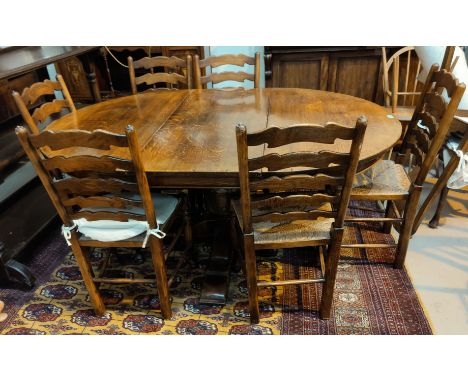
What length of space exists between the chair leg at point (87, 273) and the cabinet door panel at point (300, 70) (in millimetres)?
2540

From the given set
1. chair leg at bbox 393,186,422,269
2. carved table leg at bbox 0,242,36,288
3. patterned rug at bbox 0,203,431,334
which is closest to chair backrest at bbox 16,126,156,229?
patterned rug at bbox 0,203,431,334

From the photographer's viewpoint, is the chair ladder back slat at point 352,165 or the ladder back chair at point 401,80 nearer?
the chair ladder back slat at point 352,165

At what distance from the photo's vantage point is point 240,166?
1202 mm

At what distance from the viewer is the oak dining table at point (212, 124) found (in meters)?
1.42

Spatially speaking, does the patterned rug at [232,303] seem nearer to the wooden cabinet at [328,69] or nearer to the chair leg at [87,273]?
the chair leg at [87,273]

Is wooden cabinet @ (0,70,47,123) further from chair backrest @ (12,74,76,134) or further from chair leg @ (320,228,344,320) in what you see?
chair leg @ (320,228,344,320)

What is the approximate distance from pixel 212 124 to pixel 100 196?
682 mm

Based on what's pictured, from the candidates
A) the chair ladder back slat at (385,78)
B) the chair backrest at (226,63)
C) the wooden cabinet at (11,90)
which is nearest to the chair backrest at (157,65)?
the chair backrest at (226,63)

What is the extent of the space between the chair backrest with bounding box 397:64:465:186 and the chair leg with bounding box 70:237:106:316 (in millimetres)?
1655

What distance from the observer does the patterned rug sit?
169cm

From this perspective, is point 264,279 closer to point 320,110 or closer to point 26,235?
point 320,110

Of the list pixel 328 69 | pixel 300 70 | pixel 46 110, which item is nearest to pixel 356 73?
pixel 328 69

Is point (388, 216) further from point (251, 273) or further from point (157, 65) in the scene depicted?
point (157, 65)
